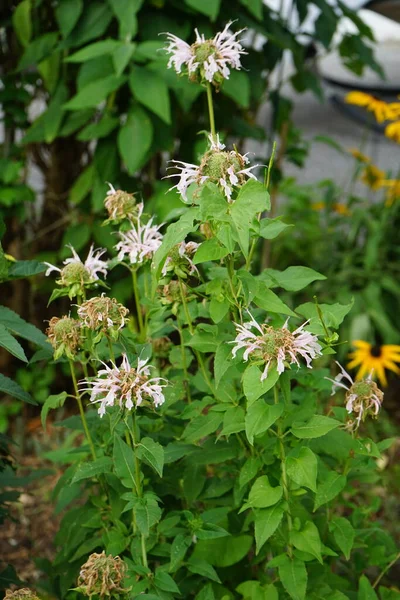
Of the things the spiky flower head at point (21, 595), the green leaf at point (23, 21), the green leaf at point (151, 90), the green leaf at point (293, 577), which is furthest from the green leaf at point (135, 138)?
the spiky flower head at point (21, 595)

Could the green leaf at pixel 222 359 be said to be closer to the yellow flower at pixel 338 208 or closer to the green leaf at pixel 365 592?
the green leaf at pixel 365 592

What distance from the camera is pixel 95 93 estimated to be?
192 centimetres

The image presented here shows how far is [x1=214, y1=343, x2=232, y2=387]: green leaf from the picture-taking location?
1.00 meters

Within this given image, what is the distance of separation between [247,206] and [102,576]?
16.3 inches

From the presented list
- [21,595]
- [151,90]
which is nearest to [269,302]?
[21,595]

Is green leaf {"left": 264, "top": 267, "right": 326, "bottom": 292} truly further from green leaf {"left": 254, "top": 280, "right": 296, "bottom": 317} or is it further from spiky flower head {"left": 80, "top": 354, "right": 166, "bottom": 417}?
spiky flower head {"left": 80, "top": 354, "right": 166, "bottom": 417}

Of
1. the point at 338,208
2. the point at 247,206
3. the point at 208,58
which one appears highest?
the point at 208,58

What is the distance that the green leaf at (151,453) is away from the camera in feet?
3.21

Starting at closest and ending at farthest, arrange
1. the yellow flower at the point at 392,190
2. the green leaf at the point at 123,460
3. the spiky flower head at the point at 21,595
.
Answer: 1. the spiky flower head at the point at 21,595
2. the green leaf at the point at 123,460
3. the yellow flower at the point at 392,190

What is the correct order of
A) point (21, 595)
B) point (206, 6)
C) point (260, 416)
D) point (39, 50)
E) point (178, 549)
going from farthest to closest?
point (39, 50), point (206, 6), point (178, 549), point (260, 416), point (21, 595)

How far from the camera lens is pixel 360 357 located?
2.21m

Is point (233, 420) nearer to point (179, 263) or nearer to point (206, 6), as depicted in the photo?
point (179, 263)

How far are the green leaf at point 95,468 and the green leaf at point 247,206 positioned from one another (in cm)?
34

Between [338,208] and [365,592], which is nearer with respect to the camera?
[365,592]
